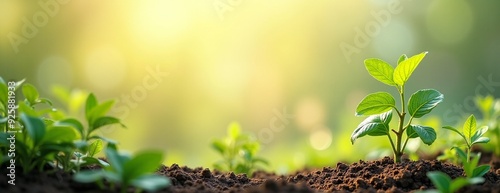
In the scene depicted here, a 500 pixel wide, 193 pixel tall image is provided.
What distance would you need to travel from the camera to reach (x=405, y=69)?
1223 millimetres

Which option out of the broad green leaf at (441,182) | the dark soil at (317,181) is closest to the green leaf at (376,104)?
the dark soil at (317,181)

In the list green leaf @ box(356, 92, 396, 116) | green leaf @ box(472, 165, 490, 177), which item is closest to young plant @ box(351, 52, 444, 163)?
green leaf @ box(356, 92, 396, 116)

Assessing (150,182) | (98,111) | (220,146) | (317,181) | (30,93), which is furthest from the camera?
(220,146)

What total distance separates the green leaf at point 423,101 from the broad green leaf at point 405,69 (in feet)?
0.17

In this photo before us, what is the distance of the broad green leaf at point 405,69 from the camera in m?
1.20

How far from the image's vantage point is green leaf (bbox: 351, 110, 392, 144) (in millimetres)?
1248

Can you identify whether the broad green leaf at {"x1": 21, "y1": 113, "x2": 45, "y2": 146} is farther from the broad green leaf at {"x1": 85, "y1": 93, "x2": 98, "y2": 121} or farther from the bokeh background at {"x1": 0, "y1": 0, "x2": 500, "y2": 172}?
the bokeh background at {"x1": 0, "y1": 0, "x2": 500, "y2": 172}

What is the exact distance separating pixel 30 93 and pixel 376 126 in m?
0.85

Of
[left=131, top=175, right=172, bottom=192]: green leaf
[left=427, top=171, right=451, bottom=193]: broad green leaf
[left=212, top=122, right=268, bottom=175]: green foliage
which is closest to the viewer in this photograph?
[left=131, top=175, right=172, bottom=192]: green leaf

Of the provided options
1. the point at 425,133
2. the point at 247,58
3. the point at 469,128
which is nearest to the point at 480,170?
the point at 425,133

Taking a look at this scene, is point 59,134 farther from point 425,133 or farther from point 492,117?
point 492,117

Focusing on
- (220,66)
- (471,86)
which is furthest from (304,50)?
(471,86)

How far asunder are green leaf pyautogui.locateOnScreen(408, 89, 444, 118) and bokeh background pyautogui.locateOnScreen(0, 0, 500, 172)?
389cm

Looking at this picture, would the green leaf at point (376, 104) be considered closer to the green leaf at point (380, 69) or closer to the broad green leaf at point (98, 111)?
the green leaf at point (380, 69)
